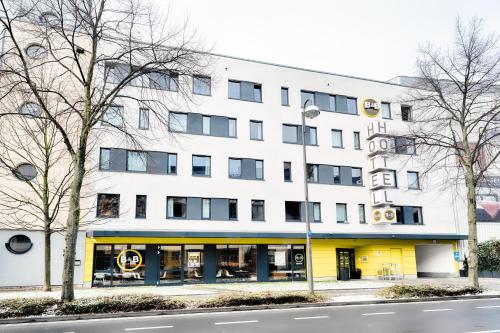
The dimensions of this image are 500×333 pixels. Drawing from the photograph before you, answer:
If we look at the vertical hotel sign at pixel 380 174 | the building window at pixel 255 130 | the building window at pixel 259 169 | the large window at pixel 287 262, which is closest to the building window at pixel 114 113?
the building window at pixel 255 130

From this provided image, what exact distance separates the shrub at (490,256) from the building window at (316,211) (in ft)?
39.2

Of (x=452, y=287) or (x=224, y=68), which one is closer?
(x=452, y=287)

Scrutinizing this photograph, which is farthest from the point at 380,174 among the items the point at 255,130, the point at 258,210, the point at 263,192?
the point at 255,130

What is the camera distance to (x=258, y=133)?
2900 cm

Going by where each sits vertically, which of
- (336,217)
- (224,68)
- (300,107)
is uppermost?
(224,68)

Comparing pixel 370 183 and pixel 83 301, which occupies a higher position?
pixel 370 183

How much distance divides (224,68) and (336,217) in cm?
1280

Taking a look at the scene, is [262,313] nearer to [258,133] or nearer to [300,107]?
[258,133]

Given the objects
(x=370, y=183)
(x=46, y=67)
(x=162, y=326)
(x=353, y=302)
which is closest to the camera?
(x=162, y=326)

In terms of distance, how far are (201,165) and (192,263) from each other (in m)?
6.08

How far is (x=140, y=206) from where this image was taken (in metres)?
25.0

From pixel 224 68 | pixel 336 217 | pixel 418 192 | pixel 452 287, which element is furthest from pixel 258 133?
pixel 452 287

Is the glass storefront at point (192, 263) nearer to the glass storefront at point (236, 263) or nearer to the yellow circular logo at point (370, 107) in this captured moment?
the glass storefront at point (236, 263)

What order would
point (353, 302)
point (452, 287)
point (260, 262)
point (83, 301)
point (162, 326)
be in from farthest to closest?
point (260, 262) < point (452, 287) < point (353, 302) < point (83, 301) < point (162, 326)
